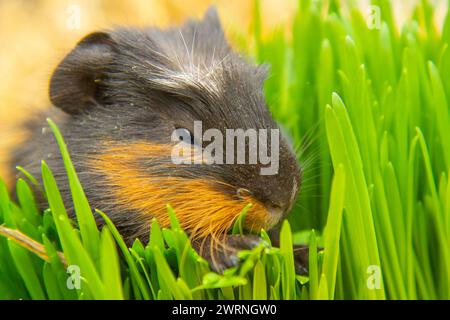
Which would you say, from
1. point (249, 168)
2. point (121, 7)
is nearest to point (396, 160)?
point (249, 168)

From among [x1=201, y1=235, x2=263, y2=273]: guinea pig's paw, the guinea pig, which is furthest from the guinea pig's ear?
[x1=201, y1=235, x2=263, y2=273]: guinea pig's paw

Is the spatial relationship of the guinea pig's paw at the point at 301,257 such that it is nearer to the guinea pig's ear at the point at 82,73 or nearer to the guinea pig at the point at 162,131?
the guinea pig at the point at 162,131

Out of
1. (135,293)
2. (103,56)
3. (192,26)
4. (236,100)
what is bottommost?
(135,293)

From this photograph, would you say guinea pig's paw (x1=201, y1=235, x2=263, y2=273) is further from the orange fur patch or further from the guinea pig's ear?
the guinea pig's ear

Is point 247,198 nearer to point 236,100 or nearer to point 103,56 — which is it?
point 236,100

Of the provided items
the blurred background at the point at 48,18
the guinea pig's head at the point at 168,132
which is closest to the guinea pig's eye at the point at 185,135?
the guinea pig's head at the point at 168,132

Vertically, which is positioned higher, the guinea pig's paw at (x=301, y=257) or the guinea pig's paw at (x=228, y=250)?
the guinea pig's paw at (x=228, y=250)

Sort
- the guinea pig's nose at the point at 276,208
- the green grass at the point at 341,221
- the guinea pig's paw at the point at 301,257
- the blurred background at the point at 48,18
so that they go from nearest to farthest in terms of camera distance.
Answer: the green grass at the point at 341,221
the guinea pig's nose at the point at 276,208
the guinea pig's paw at the point at 301,257
the blurred background at the point at 48,18
